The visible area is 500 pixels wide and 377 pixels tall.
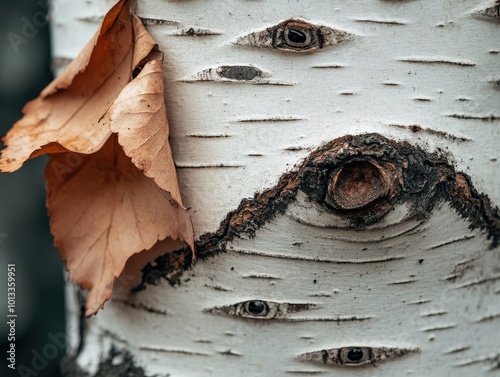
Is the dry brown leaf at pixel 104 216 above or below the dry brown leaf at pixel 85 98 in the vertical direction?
below

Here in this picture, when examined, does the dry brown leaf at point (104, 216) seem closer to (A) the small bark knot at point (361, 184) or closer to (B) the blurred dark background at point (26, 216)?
(A) the small bark knot at point (361, 184)

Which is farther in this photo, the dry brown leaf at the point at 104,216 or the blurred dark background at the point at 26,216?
the blurred dark background at the point at 26,216

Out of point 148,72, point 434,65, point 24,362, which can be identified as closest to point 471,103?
point 434,65

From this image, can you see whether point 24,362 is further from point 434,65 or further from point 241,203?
point 434,65

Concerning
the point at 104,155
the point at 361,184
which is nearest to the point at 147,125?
the point at 104,155

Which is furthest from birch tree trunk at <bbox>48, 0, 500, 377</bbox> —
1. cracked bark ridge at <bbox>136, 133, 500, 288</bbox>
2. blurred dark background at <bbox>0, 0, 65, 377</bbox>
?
blurred dark background at <bbox>0, 0, 65, 377</bbox>

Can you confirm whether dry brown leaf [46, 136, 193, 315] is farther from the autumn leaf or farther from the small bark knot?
the small bark knot

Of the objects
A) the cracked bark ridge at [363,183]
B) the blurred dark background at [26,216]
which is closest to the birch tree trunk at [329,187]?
the cracked bark ridge at [363,183]

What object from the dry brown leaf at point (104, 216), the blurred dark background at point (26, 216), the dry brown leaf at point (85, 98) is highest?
the blurred dark background at point (26, 216)
